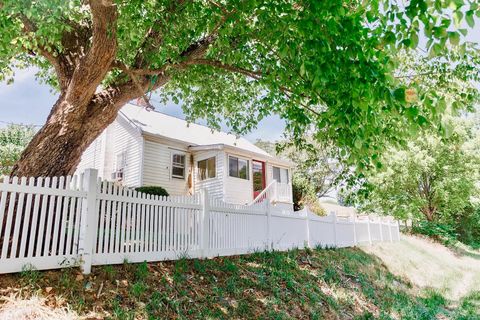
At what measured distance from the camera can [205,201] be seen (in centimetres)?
710

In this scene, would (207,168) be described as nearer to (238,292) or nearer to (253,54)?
(253,54)

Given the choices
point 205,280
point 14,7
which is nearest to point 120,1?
point 14,7

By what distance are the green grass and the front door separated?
1032 cm

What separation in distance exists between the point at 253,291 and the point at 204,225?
5.72 ft

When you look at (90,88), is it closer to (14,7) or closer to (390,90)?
(14,7)

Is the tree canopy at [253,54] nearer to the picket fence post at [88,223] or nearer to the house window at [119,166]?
the picket fence post at [88,223]

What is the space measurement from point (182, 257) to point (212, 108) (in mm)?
5339

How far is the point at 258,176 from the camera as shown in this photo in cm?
2066

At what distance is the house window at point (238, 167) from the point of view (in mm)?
17781

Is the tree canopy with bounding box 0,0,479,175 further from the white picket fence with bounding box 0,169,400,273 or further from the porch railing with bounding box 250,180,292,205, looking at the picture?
the porch railing with bounding box 250,180,292,205

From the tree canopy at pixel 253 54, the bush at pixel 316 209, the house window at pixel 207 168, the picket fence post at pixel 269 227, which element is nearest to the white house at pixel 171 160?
the house window at pixel 207 168

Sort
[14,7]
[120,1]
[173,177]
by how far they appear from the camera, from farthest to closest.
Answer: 1. [173,177]
2. [120,1]
3. [14,7]

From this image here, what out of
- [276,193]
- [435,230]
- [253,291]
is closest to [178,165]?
[276,193]

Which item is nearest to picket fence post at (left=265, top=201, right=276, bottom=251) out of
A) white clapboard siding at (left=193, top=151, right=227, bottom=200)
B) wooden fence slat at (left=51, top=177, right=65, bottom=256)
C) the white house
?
wooden fence slat at (left=51, top=177, right=65, bottom=256)
